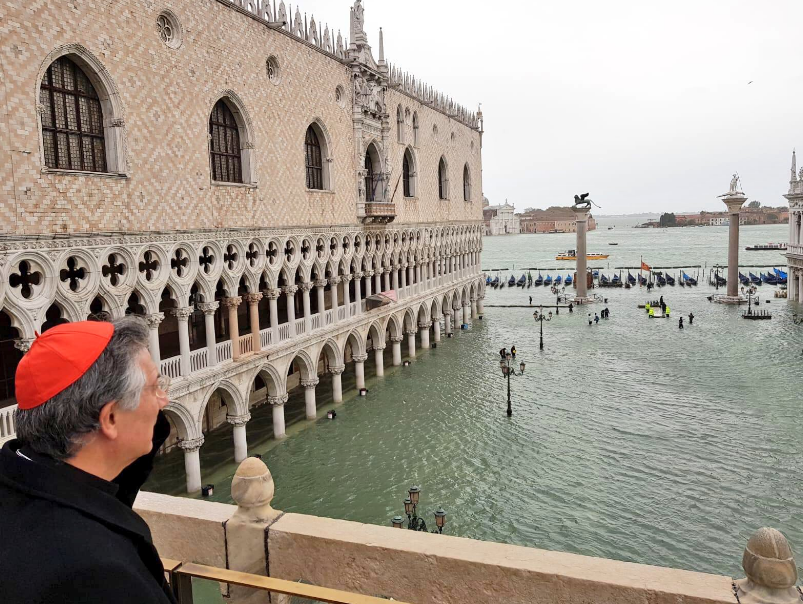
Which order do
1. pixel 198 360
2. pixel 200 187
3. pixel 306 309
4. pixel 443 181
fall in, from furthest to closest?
1. pixel 443 181
2. pixel 306 309
3. pixel 198 360
4. pixel 200 187

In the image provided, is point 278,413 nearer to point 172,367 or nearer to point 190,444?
point 190,444

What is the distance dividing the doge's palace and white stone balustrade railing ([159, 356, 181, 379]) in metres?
0.07

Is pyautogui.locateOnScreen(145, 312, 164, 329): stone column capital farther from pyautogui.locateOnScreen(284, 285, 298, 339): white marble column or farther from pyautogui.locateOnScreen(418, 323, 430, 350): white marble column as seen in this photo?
pyautogui.locateOnScreen(418, 323, 430, 350): white marble column

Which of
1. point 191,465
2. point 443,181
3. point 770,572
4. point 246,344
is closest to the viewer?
point 770,572

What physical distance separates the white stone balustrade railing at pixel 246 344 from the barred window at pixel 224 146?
4.08 meters

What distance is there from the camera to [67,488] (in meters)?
1.64

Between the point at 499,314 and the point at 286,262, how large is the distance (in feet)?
86.5

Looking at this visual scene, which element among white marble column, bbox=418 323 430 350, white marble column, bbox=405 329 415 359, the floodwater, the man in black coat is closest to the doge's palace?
white marble column, bbox=405 329 415 359

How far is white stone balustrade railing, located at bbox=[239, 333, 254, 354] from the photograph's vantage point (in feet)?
53.5

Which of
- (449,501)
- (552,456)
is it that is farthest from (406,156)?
(449,501)

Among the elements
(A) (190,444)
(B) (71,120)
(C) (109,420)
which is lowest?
(A) (190,444)

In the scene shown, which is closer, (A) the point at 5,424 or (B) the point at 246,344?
(A) the point at 5,424

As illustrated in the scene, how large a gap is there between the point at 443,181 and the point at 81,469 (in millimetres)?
33217

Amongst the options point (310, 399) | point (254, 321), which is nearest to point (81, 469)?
point (254, 321)
